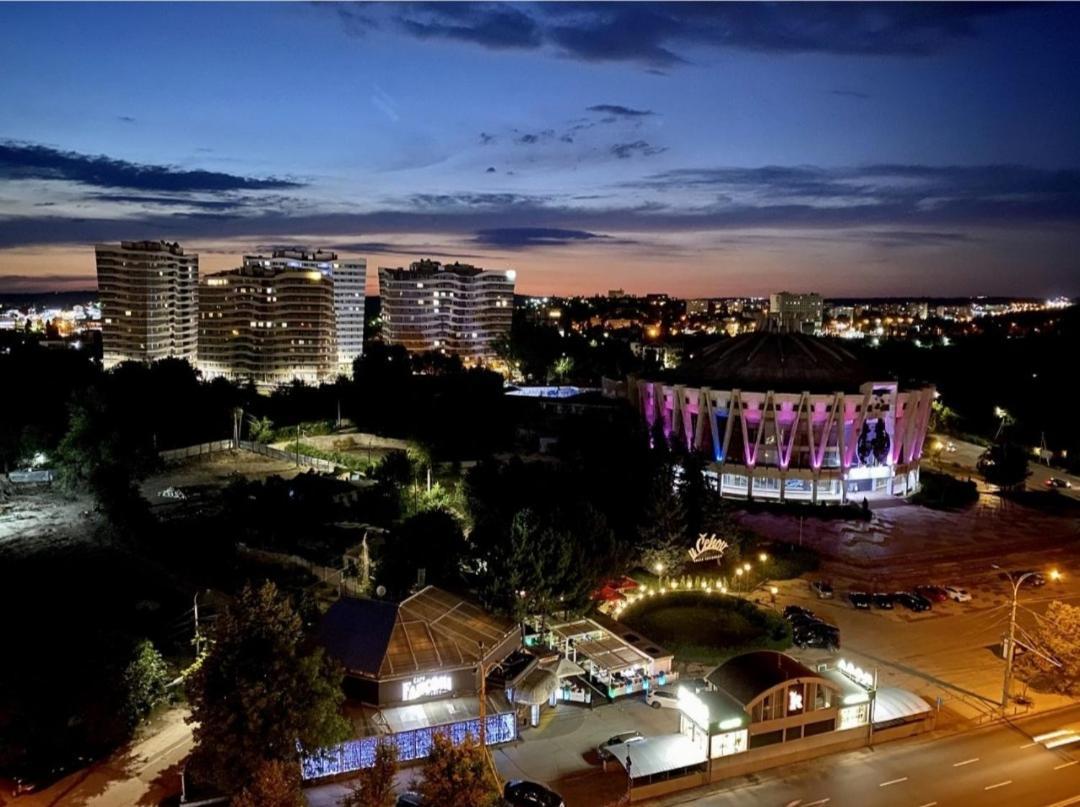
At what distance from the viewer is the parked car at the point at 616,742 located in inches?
997

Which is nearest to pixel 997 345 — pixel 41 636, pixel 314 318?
pixel 314 318

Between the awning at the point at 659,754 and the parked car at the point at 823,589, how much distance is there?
1800cm

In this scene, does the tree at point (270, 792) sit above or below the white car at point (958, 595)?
above

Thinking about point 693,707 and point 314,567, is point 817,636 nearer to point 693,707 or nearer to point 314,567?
point 693,707

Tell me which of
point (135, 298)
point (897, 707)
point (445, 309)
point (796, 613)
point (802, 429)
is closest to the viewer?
point (897, 707)

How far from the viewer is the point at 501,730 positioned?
26562 millimetres

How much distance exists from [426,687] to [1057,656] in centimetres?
2118

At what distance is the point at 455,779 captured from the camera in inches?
749

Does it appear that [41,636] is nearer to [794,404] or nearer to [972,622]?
[972,622]

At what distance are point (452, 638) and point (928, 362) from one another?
423 ft

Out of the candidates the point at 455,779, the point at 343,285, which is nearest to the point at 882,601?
the point at 455,779

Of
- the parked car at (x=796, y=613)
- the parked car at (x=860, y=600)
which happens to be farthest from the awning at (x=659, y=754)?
the parked car at (x=860, y=600)

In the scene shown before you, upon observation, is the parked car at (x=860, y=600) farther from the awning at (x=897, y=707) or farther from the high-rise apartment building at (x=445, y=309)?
the high-rise apartment building at (x=445, y=309)

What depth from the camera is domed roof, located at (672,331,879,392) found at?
66500 mm
